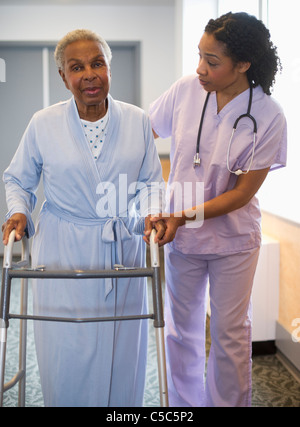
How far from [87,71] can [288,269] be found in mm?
1625

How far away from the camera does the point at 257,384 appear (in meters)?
2.43

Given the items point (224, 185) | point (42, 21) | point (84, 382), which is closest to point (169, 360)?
point (84, 382)

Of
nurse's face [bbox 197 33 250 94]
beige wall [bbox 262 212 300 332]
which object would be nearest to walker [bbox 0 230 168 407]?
nurse's face [bbox 197 33 250 94]

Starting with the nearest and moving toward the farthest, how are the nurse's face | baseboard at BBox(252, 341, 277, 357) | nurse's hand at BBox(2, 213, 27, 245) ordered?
nurse's hand at BBox(2, 213, 27, 245), the nurse's face, baseboard at BBox(252, 341, 277, 357)

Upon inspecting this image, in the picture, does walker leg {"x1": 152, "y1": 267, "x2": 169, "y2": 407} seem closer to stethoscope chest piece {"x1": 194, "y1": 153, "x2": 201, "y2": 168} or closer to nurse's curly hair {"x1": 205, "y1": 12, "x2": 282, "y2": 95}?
stethoscope chest piece {"x1": 194, "y1": 153, "x2": 201, "y2": 168}

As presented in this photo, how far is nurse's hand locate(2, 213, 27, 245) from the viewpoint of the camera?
1435 mm

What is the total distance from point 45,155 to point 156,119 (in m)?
0.55

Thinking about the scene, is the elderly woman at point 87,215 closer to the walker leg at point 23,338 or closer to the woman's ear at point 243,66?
the walker leg at point 23,338

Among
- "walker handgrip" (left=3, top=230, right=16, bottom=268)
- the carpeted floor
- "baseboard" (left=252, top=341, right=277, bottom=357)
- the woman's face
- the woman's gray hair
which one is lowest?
the carpeted floor

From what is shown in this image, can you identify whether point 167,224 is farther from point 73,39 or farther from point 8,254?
point 73,39

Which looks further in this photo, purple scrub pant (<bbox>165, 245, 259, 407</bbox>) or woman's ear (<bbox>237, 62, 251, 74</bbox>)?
purple scrub pant (<bbox>165, 245, 259, 407</bbox>)

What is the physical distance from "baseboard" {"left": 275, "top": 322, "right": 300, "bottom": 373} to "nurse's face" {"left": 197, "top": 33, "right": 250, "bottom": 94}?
1387 mm

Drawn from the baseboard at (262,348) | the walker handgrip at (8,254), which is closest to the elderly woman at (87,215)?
the walker handgrip at (8,254)


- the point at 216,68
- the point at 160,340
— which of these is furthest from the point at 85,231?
the point at 216,68
